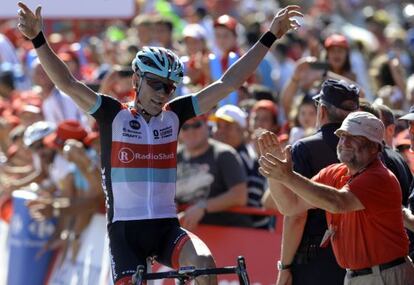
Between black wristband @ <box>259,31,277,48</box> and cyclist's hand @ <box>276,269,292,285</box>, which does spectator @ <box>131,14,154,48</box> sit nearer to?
black wristband @ <box>259,31,277,48</box>

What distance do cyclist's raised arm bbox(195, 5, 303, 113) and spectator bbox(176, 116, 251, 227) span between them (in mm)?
2408

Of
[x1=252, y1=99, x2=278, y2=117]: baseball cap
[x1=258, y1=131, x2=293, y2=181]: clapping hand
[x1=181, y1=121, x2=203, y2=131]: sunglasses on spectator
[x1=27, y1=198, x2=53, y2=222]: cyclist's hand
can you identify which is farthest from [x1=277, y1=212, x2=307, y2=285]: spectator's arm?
[x1=27, y1=198, x2=53, y2=222]: cyclist's hand

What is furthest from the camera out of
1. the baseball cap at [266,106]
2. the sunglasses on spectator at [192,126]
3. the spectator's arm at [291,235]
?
the baseball cap at [266,106]

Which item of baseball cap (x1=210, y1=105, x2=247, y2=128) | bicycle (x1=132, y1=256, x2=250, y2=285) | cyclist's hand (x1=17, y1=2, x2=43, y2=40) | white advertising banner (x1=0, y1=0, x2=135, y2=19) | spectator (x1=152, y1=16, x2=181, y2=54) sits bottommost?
bicycle (x1=132, y1=256, x2=250, y2=285)

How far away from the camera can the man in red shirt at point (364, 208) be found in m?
6.54

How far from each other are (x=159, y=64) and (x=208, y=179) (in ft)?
9.29

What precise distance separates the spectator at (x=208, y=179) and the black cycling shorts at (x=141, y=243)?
2492 millimetres

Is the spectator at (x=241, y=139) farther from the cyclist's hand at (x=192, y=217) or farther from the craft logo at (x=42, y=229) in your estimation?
the craft logo at (x=42, y=229)

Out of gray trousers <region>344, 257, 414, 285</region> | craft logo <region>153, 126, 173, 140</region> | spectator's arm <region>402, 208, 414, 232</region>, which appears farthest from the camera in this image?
craft logo <region>153, 126, 173, 140</region>

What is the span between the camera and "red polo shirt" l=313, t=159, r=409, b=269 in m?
6.59

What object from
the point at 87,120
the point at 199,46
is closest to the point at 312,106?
the point at 199,46

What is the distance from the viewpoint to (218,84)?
7.81 metres

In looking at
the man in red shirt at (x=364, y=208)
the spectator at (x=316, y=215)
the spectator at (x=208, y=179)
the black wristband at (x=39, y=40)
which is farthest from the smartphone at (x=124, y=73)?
the man in red shirt at (x=364, y=208)

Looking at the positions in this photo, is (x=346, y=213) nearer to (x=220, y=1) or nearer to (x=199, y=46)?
(x=199, y=46)
